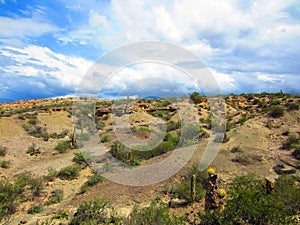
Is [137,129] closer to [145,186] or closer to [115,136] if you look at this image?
[115,136]

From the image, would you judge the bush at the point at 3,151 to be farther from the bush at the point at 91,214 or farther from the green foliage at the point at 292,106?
the green foliage at the point at 292,106

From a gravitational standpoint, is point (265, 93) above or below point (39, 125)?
above

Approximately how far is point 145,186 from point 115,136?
38.4ft

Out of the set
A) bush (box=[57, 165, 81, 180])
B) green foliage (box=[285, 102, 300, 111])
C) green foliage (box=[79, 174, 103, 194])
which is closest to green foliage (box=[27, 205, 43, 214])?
green foliage (box=[79, 174, 103, 194])

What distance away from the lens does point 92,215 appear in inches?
376

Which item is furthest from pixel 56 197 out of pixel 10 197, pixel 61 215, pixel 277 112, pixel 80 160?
pixel 277 112

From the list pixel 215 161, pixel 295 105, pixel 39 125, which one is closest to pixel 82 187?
pixel 215 161

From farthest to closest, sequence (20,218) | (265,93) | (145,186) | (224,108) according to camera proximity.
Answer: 1. (265,93)
2. (224,108)
3. (145,186)
4. (20,218)

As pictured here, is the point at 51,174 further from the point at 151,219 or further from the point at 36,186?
the point at 151,219

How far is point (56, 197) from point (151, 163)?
5517 mm

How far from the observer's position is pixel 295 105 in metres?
24.7

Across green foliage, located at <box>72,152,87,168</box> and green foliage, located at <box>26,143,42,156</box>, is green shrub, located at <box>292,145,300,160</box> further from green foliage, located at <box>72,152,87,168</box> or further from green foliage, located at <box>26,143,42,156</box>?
green foliage, located at <box>26,143,42,156</box>

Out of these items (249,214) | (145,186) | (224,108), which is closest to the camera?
(249,214)

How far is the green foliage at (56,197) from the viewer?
11.6 metres
